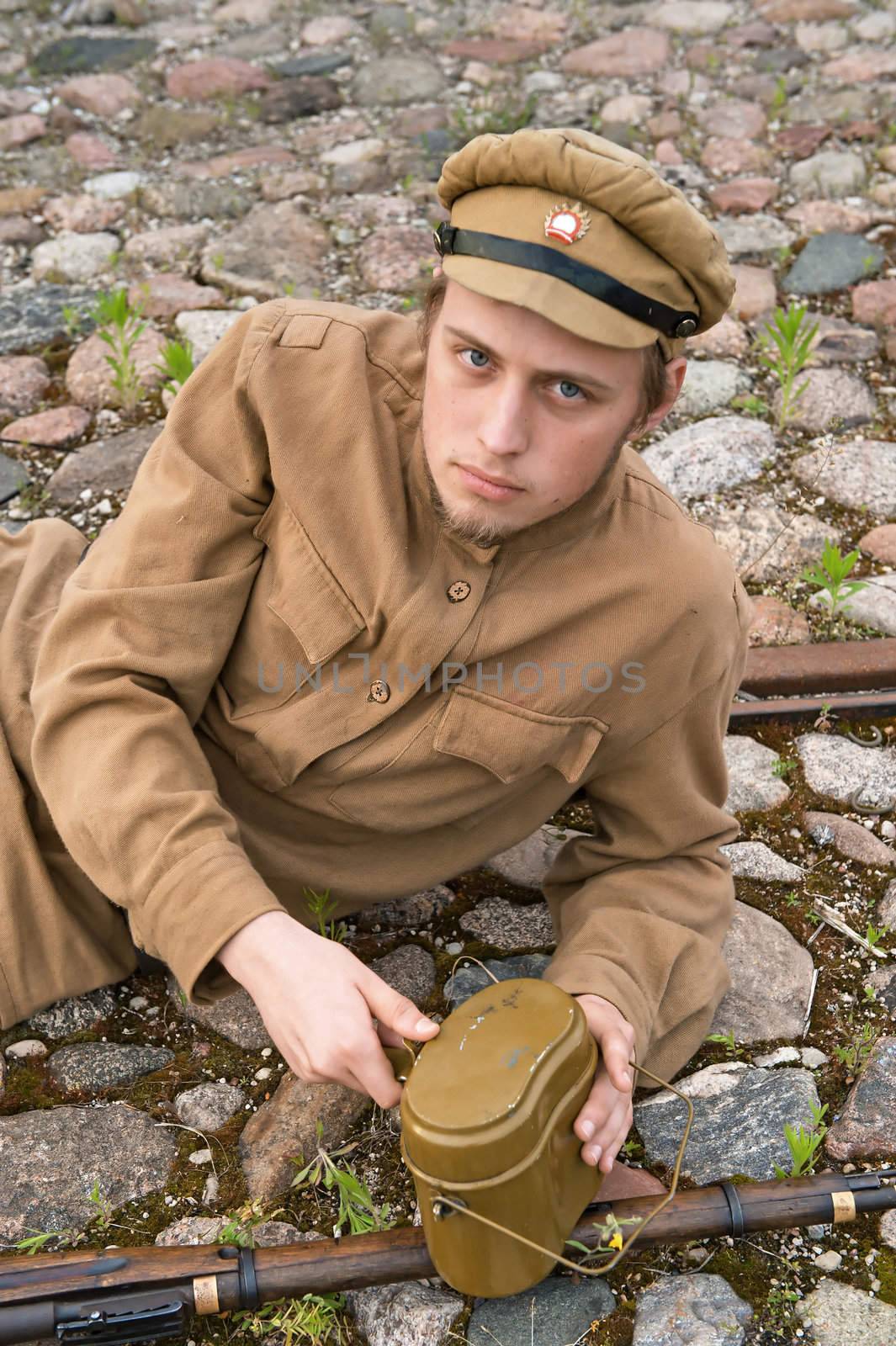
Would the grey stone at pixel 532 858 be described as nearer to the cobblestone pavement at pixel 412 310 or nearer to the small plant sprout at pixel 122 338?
the cobblestone pavement at pixel 412 310

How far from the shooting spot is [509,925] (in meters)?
3.08

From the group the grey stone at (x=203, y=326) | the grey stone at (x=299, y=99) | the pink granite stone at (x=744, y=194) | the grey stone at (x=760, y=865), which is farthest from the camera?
the grey stone at (x=299, y=99)

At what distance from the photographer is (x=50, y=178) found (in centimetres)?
609

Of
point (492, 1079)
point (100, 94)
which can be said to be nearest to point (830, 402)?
point (492, 1079)

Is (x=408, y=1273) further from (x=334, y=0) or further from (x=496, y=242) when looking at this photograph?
(x=334, y=0)

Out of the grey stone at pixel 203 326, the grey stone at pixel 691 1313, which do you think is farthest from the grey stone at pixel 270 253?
the grey stone at pixel 691 1313

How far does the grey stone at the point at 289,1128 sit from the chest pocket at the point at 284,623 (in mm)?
760

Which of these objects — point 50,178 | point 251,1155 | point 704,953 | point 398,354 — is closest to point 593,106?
point 50,178

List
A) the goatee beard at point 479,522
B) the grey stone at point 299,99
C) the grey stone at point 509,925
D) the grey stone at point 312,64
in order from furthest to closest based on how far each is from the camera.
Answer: the grey stone at point 312,64 < the grey stone at point 299,99 < the grey stone at point 509,925 < the goatee beard at point 479,522

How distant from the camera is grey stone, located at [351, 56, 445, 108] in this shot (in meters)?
6.61

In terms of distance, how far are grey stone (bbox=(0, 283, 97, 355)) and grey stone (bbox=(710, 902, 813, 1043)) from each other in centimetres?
341

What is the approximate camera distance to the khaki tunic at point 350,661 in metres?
2.37

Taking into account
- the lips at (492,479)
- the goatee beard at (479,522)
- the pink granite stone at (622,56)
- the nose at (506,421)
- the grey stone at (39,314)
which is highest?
the nose at (506,421)

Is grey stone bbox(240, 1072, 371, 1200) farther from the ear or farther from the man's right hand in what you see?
the ear
